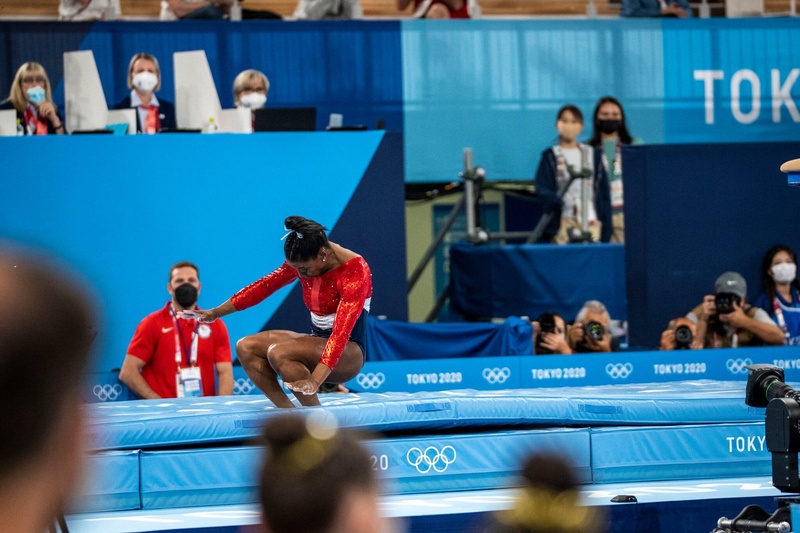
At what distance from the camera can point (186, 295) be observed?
6246 mm

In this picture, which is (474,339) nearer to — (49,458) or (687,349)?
(687,349)

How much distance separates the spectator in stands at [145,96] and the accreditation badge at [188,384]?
190cm

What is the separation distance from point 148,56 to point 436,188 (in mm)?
3283

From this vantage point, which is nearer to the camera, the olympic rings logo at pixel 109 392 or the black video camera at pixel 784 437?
the black video camera at pixel 784 437

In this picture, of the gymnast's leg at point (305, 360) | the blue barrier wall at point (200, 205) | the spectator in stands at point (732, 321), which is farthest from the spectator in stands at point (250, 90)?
the spectator in stands at point (732, 321)

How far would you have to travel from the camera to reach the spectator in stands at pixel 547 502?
3.59 ft

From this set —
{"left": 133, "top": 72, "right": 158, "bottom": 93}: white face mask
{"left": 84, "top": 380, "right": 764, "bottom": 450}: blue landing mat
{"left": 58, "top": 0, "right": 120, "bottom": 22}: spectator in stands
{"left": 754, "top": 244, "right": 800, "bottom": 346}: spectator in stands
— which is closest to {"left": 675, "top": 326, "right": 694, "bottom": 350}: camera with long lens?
{"left": 754, "top": 244, "right": 800, "bottom": 346}: spectator in stands

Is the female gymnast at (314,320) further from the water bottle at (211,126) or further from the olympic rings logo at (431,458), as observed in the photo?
the water bottle at (211,126)

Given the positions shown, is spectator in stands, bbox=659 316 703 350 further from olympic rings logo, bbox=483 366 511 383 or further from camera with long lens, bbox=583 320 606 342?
olympic rings logo, bbox=483 366 511 383

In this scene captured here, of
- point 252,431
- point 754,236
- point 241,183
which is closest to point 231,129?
point 241,183

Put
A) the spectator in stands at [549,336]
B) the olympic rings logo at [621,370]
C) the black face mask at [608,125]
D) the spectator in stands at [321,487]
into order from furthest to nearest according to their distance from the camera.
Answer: the black face mask at [608,125], the spectator in stands at [549,336], the olympic rings logo at [621,370], the spectator in stands at [321,487]

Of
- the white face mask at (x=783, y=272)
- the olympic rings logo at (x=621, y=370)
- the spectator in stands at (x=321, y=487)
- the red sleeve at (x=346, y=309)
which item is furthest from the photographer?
the white face mask at (x=783, y=272)

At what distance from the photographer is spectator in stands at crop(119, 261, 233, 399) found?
6246mm

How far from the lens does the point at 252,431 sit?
487 cm
